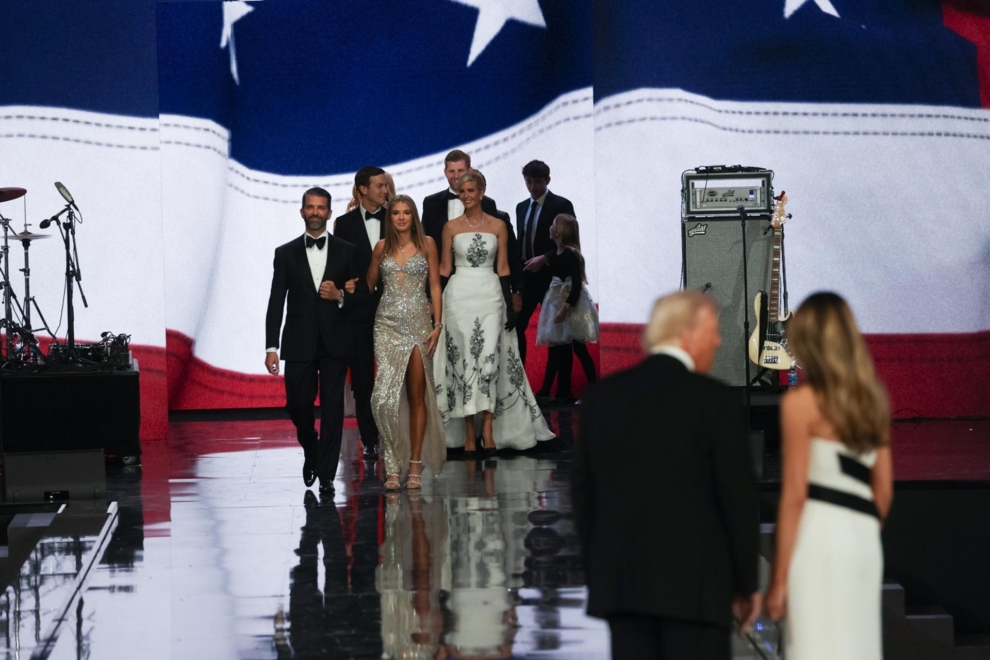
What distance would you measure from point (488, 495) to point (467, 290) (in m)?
1.60

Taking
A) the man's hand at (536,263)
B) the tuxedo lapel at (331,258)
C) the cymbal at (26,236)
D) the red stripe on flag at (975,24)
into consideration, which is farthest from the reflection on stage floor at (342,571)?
the red stripe on flag at (975,24)

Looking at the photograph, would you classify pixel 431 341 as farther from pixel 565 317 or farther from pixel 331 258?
pixel 565 317

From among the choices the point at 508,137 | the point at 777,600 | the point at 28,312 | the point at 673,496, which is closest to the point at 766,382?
the point at 508,137

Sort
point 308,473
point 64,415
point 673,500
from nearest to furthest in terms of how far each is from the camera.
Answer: point 673,500
point 308,473
point 64,415

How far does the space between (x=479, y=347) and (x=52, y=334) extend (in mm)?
3064

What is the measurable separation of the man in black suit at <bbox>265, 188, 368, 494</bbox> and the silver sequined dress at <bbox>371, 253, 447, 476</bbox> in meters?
0.15

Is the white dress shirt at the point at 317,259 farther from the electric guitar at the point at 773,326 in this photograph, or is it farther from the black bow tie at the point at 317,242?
the electric guitar at the point at 773,326

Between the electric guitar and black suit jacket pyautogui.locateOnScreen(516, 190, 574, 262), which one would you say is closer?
the electric guitar

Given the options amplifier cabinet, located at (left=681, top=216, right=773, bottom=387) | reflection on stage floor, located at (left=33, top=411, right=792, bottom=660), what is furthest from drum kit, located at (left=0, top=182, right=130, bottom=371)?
amplifier cabinet, located at (left=681, top=216, right=773, bottom=387)

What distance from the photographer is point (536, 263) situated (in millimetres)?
10195

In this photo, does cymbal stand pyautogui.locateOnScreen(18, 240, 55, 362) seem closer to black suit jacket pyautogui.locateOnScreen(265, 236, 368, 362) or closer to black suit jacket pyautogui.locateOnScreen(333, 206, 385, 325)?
black suit jacket pyautogui.locateOnScreen(333, 206, 385, 325)

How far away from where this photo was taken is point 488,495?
6.60 metres

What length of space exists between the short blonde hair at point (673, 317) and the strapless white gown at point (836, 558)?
38 cm

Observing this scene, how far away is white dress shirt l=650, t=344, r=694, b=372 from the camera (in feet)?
9.00
